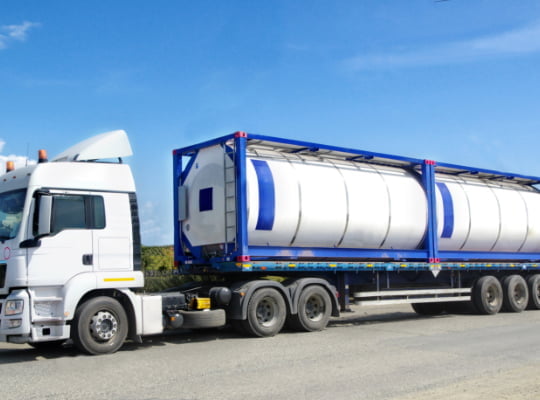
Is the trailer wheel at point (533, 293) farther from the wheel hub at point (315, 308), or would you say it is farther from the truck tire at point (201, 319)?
the truck tire at point (201, 319)

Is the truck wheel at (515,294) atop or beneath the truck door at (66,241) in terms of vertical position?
beneath

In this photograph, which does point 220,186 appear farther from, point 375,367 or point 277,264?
point 375,367

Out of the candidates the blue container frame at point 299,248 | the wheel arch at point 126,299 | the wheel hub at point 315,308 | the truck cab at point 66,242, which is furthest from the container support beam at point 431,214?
the wheel arch at point 126,299

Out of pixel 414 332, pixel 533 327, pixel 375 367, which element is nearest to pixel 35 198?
pixel 375 367

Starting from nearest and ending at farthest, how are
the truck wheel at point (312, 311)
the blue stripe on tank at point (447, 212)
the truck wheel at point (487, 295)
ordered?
the truck wheel at point (312, 311) < the blue stripe on tank at point (447, 212) < the truck wheel at point (487, 295)

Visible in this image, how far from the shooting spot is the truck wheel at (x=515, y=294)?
17734mm

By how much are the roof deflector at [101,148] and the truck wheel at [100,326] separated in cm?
241

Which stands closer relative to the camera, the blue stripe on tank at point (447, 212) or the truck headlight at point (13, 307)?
the truck headlight at point (13, 307)

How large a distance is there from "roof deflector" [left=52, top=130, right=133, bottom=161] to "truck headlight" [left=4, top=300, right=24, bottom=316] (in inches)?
99.8

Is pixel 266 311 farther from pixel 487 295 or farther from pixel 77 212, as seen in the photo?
pixel 487 295

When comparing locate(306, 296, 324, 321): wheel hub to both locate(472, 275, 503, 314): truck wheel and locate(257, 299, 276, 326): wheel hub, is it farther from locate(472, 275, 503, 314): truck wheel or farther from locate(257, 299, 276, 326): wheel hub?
locate(472, 275, 503, 314): truck wheel

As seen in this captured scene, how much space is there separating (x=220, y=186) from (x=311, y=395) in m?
6.32

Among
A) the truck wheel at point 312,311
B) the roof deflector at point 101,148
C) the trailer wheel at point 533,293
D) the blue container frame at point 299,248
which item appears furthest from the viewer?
the trailer wheel at point 533,293

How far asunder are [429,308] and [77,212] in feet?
38.4
